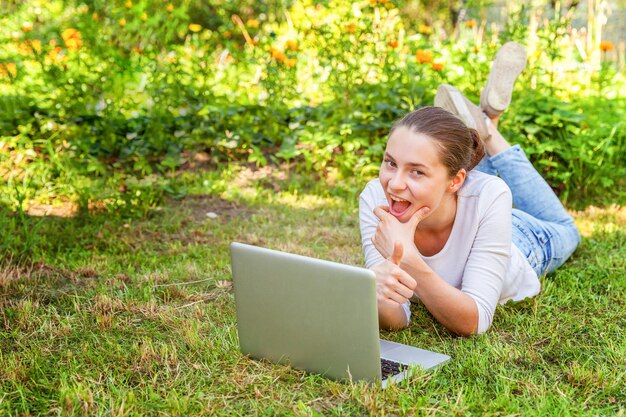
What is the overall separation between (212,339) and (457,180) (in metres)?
1.01

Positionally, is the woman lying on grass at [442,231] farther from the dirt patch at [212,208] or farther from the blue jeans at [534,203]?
the dirt patch at [212,208]

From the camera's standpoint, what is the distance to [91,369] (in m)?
2.32

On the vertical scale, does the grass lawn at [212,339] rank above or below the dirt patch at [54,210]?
above

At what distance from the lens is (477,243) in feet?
8.44

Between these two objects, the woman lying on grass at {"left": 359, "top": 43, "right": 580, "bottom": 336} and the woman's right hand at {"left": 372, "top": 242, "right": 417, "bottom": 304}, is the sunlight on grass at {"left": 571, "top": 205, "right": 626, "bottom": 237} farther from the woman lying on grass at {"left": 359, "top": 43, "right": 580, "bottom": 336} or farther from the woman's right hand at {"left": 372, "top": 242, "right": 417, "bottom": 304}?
the woman's right hand at {"left": 372, "top": 242, "right": 417, "bottom": 304}

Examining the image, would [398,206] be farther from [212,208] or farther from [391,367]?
[212,208]

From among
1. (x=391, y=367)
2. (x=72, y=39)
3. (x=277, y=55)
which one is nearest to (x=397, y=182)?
(x=391, y=367)

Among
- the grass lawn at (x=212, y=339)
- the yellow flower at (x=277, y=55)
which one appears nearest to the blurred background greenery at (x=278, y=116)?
the yellow flower at (x=277, y=55)

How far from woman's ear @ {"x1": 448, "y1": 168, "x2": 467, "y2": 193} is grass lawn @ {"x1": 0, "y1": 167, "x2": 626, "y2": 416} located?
0.52 m

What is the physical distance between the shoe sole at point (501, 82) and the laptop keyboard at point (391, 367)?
177cm

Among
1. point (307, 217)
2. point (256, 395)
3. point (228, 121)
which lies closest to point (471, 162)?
point (256, 395)

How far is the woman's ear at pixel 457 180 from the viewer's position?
2.49m

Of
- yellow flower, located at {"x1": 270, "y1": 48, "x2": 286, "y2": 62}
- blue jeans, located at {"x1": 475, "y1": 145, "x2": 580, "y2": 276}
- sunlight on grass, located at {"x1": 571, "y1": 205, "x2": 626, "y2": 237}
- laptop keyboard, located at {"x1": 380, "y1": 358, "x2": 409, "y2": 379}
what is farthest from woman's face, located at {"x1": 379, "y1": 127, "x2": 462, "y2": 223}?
yellow flower, located at {"x1": 270, "y1": 48, "x2": 286, "y2": 62}

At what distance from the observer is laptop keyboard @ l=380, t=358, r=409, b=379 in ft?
7.25
